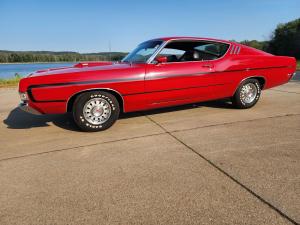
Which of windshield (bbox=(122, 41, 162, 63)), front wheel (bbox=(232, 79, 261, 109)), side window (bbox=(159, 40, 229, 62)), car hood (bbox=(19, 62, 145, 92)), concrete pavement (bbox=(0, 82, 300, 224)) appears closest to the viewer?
concrete pavement (bbox=(0, 82, 300, 224))

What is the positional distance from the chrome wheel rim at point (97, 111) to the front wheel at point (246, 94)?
2780mm

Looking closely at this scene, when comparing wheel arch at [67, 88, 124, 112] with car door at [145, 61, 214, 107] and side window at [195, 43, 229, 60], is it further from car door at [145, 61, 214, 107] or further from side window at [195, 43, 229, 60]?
side window at [195, 43, 229, 60]

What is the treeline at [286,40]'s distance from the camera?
3453 cm

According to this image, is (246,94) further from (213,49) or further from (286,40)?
(286,40)

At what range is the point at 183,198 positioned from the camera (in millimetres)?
2436

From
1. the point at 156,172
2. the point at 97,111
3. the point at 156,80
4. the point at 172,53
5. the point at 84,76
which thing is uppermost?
the point at 172,53

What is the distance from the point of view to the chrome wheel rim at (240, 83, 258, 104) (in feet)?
18.9

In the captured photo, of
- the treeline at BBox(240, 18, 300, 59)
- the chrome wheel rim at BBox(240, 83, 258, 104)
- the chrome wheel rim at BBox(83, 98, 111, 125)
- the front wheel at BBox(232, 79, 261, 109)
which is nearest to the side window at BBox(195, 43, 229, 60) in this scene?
the front wheel at BBox(232, 79, 261, 109)

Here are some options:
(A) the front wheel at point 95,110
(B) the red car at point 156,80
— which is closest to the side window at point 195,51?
(B) the red car at point 156,80

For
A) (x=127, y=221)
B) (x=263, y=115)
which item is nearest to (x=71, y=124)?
(x=127, y=221)

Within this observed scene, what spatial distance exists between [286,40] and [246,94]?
117ft

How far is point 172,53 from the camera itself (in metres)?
5.51

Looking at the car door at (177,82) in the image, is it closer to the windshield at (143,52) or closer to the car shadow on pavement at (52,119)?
the windshield at (143,52)

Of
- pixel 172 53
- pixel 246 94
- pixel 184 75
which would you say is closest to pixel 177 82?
pixel 184 75
